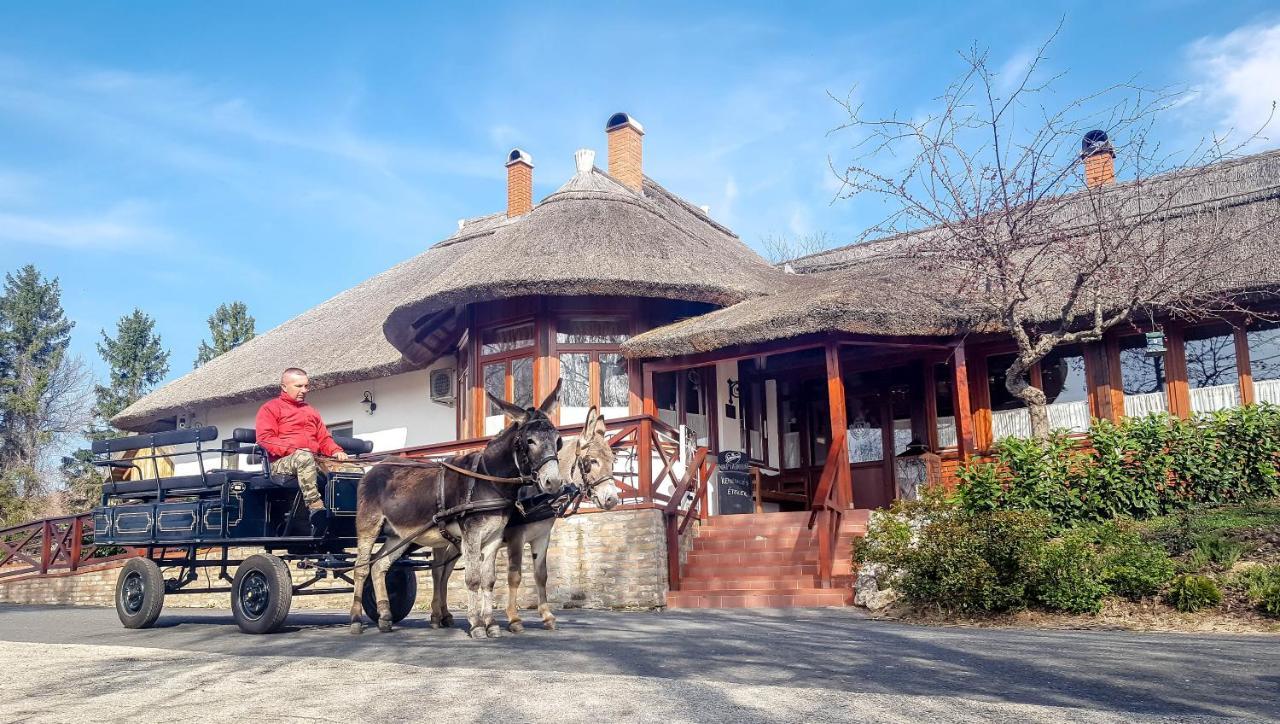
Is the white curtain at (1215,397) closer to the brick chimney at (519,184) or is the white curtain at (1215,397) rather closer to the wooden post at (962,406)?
the wooden post at (962,406)

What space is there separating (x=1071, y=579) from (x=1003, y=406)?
7.24 meters

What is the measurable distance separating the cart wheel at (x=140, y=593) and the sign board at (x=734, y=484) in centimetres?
810

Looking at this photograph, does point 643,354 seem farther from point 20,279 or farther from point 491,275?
point 20,279

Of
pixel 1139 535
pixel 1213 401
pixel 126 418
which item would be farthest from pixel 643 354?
pixel 126 418

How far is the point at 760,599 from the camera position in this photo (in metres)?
11.4

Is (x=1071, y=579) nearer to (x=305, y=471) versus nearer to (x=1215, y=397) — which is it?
(x=305, y=471)

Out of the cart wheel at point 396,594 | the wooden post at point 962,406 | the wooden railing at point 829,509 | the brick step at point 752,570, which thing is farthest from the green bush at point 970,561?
the cart wheel at point 396,594

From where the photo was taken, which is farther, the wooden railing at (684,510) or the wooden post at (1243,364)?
the wooden post at (1243,364)

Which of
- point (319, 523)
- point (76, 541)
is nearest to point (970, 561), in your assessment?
point (319, 523)

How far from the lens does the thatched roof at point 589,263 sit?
14.9 meters

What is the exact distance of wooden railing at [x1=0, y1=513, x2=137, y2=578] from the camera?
58.3ft

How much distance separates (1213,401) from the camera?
14633 mm

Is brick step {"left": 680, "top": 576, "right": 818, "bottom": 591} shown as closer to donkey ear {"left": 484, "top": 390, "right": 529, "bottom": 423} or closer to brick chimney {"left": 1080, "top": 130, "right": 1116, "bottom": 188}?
donkey ear {"left": 484, "top": 390, "right": 529, "bottom": 423}

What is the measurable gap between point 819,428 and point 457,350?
6.48 meters
